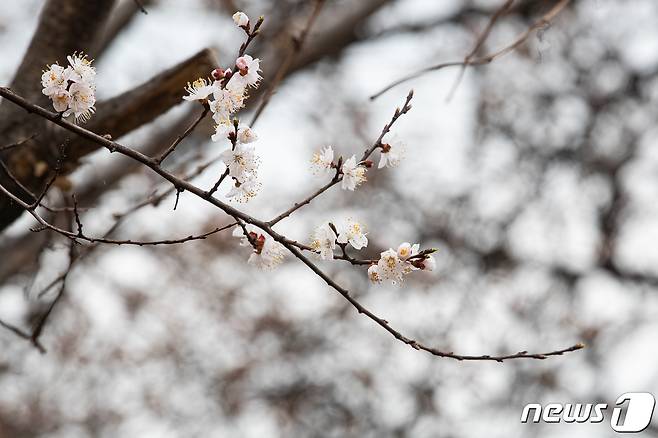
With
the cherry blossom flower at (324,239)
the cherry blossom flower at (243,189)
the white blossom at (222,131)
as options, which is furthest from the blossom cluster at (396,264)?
the white blossom at (222,131)

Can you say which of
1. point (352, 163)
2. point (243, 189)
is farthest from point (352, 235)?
point (243, 189)

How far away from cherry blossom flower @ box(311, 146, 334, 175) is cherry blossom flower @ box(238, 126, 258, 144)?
0.19 metres

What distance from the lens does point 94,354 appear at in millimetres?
8688

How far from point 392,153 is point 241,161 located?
1.22ft

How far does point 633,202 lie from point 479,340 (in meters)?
1.99

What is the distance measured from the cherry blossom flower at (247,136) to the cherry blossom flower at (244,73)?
86 mm

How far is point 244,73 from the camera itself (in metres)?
1.40

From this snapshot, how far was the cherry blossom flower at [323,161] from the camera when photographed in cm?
153

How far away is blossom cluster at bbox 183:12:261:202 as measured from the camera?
1357 millimetres

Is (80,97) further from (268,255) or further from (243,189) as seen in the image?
(268,255)

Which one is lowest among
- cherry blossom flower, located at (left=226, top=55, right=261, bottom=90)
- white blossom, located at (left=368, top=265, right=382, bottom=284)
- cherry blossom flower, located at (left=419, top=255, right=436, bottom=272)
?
white blossom, located at (left=368, top=265, right=382, bottom=284)

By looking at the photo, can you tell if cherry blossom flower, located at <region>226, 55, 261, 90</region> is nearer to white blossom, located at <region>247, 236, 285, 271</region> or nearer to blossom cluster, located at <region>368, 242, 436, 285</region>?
white blossom, located at <region>247, 236, 285, 271</region>

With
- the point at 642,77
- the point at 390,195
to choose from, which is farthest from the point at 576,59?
the point at 390,195

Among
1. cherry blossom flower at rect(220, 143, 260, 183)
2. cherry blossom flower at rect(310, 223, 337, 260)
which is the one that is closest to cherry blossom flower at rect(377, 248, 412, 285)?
cherry blossom flower at rect(310, 223, 337, 260)
